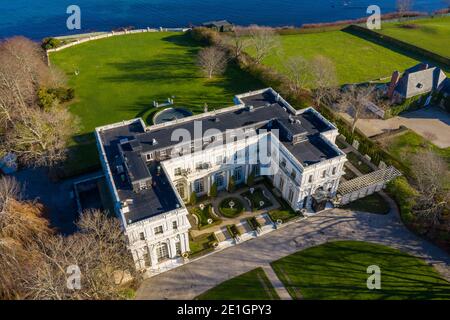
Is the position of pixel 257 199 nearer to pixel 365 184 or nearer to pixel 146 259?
pixel 365 184

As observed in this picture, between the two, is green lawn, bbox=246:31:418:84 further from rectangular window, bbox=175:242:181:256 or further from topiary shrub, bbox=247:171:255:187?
rectangular window, bbox=175:242:181:256

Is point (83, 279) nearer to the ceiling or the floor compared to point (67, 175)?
nearer to the floor

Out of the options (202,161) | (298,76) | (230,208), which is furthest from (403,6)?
(230,208)

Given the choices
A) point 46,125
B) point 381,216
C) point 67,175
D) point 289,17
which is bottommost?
point 381,216

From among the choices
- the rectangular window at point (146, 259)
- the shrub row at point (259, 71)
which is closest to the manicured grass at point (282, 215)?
the rectangular window at point (146, 259)

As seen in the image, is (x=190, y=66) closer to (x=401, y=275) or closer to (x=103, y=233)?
(x=103, y=233)

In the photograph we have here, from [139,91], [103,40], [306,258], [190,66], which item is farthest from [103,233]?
[103,40]

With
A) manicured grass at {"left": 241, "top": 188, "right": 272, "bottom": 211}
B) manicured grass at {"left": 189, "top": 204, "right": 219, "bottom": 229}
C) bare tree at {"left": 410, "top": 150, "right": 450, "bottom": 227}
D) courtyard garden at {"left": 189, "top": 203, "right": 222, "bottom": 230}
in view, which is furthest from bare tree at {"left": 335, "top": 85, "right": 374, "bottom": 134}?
manicured grass at {"left": 189, "top": 204, "right": 219, "bottom": 229}
